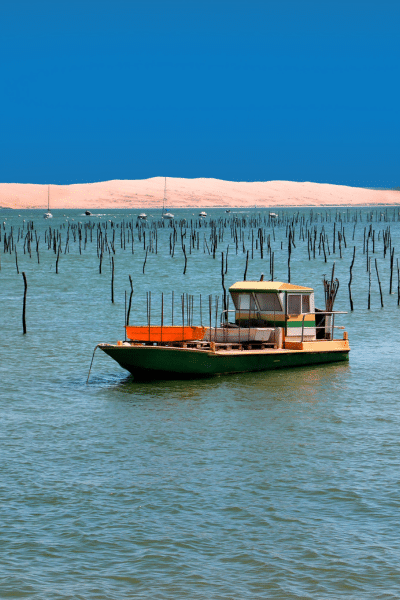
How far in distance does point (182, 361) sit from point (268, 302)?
473 cm

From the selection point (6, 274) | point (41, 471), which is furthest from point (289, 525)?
point (6, 274)

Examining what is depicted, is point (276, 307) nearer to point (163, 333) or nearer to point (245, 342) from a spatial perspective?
point (245, 342)

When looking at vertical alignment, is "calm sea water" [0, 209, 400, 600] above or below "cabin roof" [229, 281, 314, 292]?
below

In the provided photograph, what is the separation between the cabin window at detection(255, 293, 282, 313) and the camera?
2889cm

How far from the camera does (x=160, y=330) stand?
1056 inches

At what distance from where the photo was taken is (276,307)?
2895 centimetres

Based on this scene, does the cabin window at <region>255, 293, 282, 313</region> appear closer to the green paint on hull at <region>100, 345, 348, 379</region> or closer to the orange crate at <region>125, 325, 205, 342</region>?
the green paint on hull at <region>100, 345, 348, 379</region>

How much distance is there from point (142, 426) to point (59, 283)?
1612 inches

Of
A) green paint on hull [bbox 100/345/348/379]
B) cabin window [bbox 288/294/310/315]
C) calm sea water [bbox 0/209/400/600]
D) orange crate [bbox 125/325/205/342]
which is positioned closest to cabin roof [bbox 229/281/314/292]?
cabin window [bbox 288/294/310/315]

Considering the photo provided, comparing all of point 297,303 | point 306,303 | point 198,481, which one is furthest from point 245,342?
point 198,481

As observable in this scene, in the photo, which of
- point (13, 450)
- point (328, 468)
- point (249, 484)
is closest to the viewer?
point (249, 484)

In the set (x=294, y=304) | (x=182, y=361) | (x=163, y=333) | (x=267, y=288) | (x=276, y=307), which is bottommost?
(x=182, y=361)

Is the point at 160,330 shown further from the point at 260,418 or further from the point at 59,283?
the point at 59,283

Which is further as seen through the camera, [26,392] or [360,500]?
[26,392]
